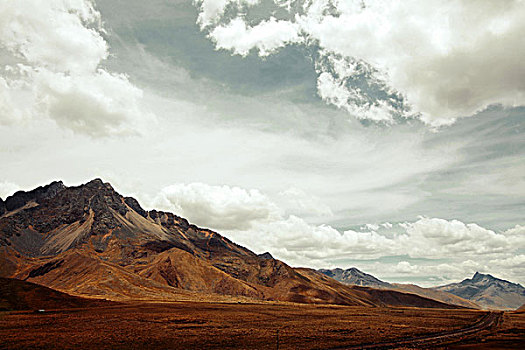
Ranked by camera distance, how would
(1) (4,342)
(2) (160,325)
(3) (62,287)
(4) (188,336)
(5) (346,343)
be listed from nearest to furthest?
1. (1) (4,342)
2. (5) (346,343)
3. (4) (188,336)
4. (2) (160,325)
5. (3) (62,287)

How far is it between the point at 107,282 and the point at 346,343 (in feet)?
532

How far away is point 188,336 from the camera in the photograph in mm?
59875

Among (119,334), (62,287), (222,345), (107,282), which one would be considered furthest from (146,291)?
(222,345)

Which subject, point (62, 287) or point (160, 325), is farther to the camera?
point (62, 287)

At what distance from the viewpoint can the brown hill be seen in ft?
340

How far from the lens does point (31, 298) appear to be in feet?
362

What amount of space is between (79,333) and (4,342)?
11161 mm

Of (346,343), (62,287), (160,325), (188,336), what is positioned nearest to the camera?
(346,343)

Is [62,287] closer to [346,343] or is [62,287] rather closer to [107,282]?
[107,282]

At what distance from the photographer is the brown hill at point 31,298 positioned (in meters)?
104

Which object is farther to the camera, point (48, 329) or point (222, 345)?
point (48, 329)

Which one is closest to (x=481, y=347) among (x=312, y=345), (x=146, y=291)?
(x=312, y=345)

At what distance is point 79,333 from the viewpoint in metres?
60.1

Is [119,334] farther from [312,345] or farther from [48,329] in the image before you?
[312,345]
